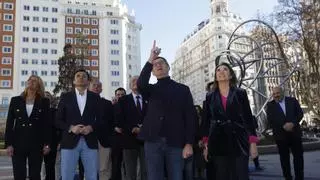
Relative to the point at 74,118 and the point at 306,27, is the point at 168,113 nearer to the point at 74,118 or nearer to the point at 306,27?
the point at 74,118

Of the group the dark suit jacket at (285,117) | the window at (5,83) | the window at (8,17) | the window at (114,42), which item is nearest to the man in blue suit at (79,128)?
the dark suit jacket at (285,117)

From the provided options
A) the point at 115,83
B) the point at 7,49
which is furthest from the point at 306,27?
the point at 7,49

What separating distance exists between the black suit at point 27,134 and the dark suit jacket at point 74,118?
78 centimetres

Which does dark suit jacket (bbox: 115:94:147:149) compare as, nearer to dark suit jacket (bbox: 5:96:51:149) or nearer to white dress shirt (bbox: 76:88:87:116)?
dark suit jacket (bbox: 5:96:51:149)

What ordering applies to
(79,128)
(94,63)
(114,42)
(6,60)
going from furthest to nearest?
(114,42), (94,63), (6,60), (79,128)

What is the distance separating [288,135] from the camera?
7.57 m

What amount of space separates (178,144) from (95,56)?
90.2 metres

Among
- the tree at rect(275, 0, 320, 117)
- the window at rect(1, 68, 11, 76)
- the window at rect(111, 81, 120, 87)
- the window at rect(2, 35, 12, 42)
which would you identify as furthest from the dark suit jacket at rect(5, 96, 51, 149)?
the window at rect(2, 35, 12, 42)

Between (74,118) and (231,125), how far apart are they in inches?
86.4

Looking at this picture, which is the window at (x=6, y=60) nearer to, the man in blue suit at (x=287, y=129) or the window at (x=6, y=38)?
the window at (x=6, y=38)

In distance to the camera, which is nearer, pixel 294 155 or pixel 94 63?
pixel 294 155

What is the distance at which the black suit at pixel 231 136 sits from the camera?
4.56 metres

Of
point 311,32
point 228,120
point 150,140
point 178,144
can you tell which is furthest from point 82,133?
point 311,32

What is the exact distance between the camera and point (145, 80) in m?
4.80
